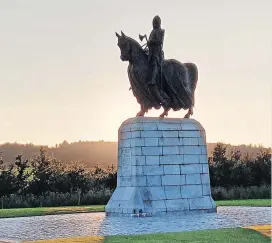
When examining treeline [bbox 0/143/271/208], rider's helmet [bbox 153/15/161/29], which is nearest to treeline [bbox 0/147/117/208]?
treeline [bbox 0/143/271/208]

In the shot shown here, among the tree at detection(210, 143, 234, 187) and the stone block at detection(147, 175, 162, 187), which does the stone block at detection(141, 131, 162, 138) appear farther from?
the tree at detection(210, 143, 234, 187)

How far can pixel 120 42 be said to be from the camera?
847 inches

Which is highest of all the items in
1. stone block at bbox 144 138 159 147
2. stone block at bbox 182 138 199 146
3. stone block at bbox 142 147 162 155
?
stone block at bbox 182 138 199 146

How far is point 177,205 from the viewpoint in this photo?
20688mm

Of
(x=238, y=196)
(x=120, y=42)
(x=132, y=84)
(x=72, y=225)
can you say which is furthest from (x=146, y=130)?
(x=238, y=196)

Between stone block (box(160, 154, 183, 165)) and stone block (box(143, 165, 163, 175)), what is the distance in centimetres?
23

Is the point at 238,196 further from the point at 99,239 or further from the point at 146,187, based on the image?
the point at 99,239

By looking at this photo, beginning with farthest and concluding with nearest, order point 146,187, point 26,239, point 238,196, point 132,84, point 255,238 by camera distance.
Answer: point 238,196 < point 132,84 < point 146,187 < point 26,239 < point 255,238

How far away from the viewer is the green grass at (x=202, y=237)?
12961 mm

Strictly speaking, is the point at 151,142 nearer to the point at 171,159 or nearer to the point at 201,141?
the point at 171,159

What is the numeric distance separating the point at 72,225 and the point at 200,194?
18.9ft

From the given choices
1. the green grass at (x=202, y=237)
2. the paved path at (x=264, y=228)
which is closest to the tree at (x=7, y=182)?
the paved path at (x=264, y=228)

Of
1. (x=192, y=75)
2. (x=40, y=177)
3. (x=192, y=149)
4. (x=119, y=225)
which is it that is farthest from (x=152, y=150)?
(x=40, y=177)

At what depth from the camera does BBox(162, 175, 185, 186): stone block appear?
2094 centimetres
